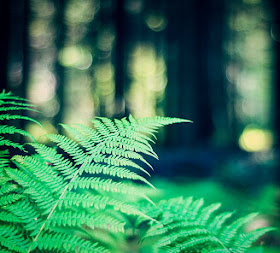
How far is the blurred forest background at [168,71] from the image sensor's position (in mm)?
3920

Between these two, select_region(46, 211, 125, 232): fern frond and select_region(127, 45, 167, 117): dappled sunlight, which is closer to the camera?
select_region(46, 211, 125, 232): fern frond

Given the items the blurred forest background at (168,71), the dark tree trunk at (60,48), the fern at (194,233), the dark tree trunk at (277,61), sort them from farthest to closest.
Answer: the dark tree trunk at (277,61), the dark tree trunk at (60,48), the blurred forest background at (168,71), the fern at (194,233)

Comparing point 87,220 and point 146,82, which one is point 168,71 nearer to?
point 146,82

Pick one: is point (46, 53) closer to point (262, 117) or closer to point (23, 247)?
point (23, 247)

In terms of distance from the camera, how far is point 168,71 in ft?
14.7

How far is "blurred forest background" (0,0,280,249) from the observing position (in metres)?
3.92

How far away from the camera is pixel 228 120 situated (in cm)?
465

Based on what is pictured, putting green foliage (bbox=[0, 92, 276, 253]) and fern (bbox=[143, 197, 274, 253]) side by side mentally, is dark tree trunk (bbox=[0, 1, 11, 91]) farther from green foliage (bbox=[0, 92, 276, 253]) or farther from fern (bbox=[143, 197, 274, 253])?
fern (bbox=[143, 197, 274, 253])

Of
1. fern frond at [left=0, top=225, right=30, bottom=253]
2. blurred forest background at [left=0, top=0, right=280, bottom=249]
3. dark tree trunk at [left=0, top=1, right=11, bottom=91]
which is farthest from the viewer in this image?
blurred forest background at [left=0, top=0, right=280, bottom=249]

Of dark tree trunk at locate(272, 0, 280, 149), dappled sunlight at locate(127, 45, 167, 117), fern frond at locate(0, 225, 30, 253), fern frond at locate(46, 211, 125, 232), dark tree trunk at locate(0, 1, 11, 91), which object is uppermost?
dark tree trunk at locate(272, 0, 280, 149)

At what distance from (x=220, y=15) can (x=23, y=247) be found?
5224mm

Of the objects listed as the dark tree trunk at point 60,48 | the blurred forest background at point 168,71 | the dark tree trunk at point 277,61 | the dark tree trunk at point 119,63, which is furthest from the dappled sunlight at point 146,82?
the dark tree trunk at point 277,61

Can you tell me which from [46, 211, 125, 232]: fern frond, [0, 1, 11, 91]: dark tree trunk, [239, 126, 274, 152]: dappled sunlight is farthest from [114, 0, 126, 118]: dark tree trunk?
[46, 211, 125, 232]: fern frond

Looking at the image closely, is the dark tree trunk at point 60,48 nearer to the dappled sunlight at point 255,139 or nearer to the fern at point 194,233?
the fern at point 194,233
